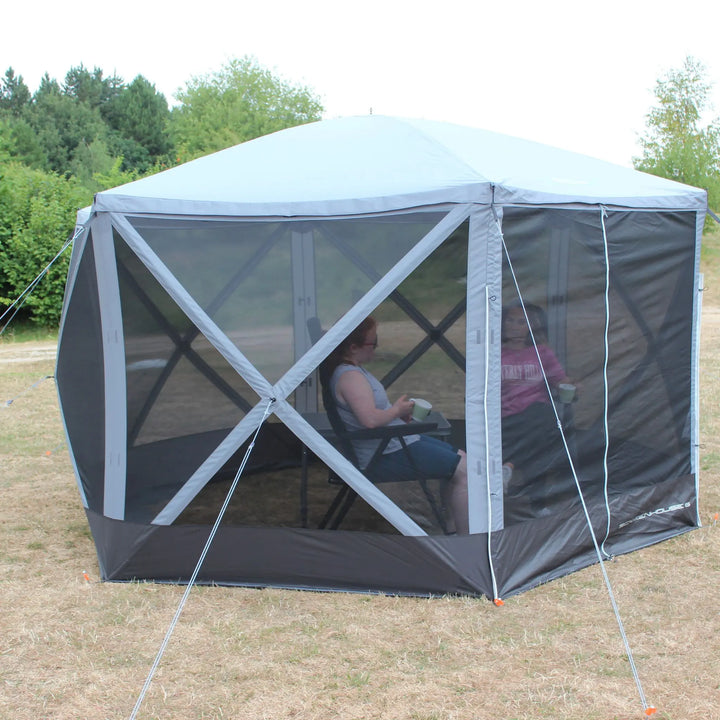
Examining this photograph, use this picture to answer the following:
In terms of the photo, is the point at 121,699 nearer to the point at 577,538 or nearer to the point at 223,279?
the point at 223,279

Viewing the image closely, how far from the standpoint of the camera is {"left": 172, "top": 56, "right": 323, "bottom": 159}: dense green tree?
4219 centimetres

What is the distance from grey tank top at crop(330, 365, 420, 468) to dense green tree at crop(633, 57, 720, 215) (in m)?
25.9

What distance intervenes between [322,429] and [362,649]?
3.36 ft

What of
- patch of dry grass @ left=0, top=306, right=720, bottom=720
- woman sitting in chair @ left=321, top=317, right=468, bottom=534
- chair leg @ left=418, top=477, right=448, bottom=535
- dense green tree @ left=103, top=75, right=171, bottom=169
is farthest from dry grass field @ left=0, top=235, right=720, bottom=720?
dense green tree @ left=103, top=75, right=171, bottom=169

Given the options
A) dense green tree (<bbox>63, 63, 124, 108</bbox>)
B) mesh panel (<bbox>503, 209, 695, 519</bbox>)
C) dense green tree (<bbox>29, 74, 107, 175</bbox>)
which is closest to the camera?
mesh panel (<bbox>503, 209, 695, 519</bbox>)

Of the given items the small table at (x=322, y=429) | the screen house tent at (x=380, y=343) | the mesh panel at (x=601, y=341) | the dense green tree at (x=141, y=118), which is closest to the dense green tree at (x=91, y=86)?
the dense green tree at (x=141, y=118)

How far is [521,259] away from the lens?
12.5ft

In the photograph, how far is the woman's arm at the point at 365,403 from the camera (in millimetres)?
3988

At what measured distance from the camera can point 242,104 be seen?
142ft

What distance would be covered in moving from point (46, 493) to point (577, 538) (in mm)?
3707

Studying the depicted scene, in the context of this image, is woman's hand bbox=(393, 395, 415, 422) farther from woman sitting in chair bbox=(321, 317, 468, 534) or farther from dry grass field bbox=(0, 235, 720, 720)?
dry grass field bbox=(0, 235, 720, 720)

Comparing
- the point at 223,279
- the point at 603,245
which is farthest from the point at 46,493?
the point at 603,245

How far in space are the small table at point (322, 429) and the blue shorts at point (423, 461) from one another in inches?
2.4

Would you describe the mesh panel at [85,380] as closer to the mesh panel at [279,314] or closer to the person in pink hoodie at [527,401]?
the mesh panel at [279,314]
